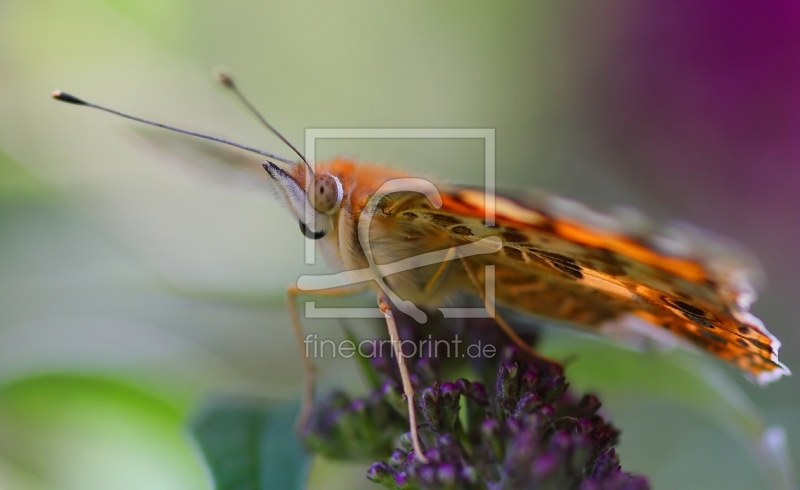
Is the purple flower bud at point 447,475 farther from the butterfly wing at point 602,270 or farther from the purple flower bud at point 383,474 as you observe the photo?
the butterfly wing at point 602,270

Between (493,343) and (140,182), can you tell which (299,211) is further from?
→ (140,182)

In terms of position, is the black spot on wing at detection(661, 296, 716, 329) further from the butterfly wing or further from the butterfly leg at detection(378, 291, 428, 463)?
the butterfly leg at detection(378, 291, 428, 463)

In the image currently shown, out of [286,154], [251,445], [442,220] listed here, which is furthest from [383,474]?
[286,154]

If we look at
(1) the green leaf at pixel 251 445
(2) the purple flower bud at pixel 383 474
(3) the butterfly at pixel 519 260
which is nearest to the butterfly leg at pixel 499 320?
(3) the butterfly at pixel 519 260

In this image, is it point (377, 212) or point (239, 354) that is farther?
point (239, 354)

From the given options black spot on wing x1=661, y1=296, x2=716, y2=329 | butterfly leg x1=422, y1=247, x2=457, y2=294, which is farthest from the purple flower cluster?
black spot on wing x1=661, y1=296, x2=716, y2=329

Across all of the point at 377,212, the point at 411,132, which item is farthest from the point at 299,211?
the point at 411,132

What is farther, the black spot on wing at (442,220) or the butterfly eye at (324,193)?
the butterfly eye at (324,193)
